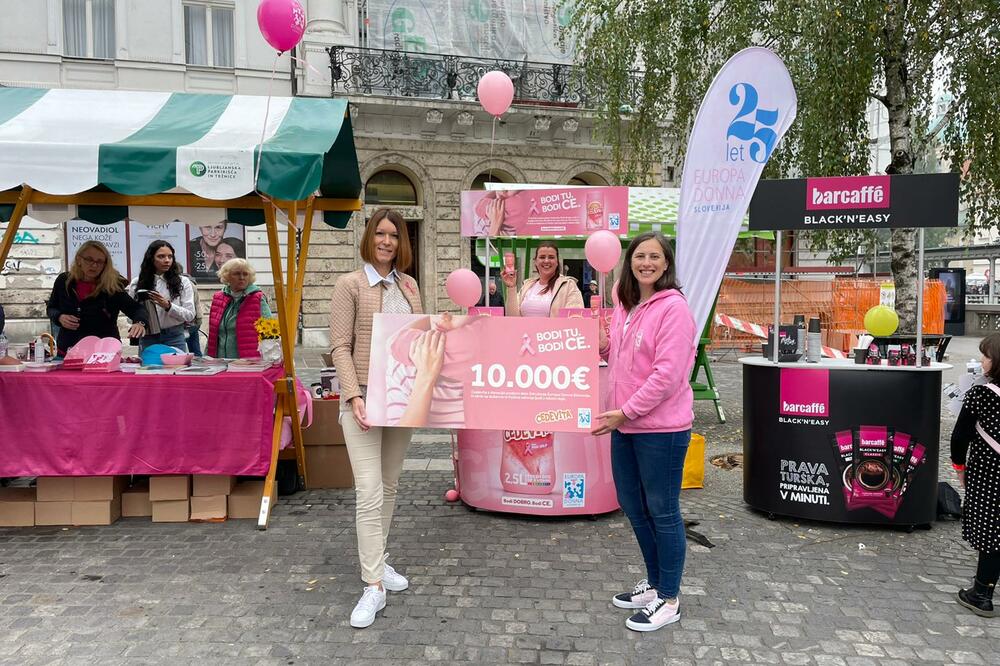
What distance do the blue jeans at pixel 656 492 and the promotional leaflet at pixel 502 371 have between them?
1.12 ft

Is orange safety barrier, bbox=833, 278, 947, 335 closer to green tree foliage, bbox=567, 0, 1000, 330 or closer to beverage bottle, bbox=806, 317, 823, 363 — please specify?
green tree foliage, bbox=567, 0, 1000, 330

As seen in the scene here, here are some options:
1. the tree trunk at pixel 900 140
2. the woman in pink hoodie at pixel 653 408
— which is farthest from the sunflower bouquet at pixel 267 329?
the tree trunk at pixel 900 140

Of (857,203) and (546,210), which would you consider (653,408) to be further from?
(546,210)

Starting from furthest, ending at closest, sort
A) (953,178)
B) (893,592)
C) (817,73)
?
(817,73) < (953,178) < (893,592)

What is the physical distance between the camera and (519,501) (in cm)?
499

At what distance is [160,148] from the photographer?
174 inches

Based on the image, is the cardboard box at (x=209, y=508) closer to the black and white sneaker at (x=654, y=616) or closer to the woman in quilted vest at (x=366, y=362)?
the woman in quilted vest at (x=366, y=362)

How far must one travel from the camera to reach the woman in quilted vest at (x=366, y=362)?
3.57 metres

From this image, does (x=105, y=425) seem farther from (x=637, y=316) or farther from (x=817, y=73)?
(x=817, y=73)

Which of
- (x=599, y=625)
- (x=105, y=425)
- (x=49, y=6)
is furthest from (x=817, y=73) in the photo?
(x=49, y=6)

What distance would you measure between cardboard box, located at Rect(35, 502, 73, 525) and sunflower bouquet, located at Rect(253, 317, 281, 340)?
1.80m

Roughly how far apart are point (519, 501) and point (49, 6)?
17.6 metres

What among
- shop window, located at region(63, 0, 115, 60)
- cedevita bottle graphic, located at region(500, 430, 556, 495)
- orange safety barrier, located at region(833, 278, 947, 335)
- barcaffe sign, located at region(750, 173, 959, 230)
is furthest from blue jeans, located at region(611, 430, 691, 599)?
shop window, located at region(63, 0, 115, 60)

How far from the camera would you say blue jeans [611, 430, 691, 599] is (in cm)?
331
